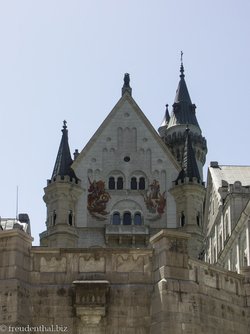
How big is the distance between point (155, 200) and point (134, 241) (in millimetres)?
4268

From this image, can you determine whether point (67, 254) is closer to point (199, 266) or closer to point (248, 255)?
point (199, 266)

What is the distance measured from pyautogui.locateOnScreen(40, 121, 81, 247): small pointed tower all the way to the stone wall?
4470 cm

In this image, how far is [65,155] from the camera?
7306 centimetres

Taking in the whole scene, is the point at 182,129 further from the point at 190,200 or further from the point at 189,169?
the point at 190,200

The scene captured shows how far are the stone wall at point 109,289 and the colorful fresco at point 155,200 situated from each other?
49235 millimetres

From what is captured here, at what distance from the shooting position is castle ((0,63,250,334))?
21.3 meters

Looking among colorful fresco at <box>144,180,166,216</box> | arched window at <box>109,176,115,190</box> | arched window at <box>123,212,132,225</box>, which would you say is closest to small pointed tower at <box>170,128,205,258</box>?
colorful fresco at <box>144,180,166,216</box>

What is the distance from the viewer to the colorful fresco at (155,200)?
71.5 metres

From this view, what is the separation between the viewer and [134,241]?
69.7 metres

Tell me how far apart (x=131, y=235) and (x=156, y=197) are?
422 cm

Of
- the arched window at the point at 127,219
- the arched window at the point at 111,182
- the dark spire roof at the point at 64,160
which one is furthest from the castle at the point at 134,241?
the arched window at the point at 111,182

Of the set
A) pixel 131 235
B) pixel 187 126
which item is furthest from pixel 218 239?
pixel 187 126

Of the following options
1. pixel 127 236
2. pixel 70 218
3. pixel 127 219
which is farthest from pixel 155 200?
pixel 70 218

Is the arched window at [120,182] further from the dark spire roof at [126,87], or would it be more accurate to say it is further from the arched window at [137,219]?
the dark spire roof at [126,87]
